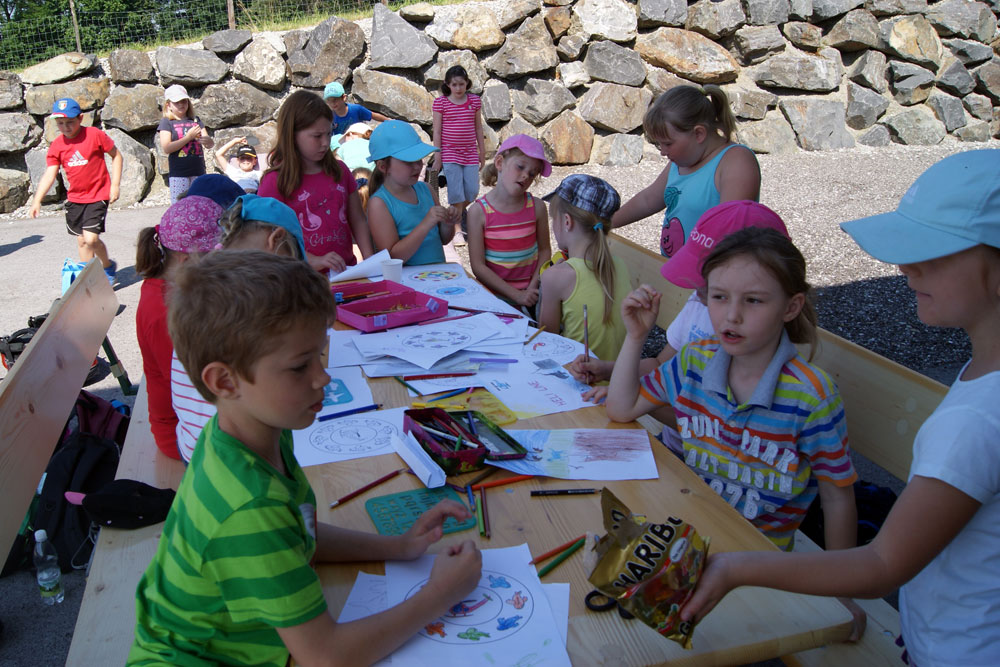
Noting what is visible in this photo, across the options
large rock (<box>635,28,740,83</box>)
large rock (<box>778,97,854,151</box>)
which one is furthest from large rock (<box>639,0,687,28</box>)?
large rock (<box>778,97,854,151</box>)

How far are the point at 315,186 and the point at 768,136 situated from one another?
9.53 m

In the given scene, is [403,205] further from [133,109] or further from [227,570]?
[133,109]

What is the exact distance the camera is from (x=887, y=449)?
2135 millimetres

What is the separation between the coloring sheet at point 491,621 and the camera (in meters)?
1.17

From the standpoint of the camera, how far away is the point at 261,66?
10438 mm

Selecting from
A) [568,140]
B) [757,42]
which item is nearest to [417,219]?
[568,140]

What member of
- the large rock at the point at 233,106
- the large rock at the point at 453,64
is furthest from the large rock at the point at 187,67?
the large rock at the point at 453,64

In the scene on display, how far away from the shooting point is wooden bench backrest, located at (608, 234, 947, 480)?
2006mm

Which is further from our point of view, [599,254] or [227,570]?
[599,254]

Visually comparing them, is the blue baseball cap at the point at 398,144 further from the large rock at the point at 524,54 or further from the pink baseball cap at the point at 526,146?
the large rock at the point at 524,54

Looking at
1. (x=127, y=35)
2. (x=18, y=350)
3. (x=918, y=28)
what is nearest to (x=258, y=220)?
(x=18, y=350)

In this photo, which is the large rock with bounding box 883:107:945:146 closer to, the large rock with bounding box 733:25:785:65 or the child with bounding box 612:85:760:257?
the large rock with bounding box 733:25:785:65

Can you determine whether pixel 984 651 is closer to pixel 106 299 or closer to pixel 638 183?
pixel 106 299

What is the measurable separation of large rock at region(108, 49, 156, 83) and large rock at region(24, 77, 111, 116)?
0.96 ft
